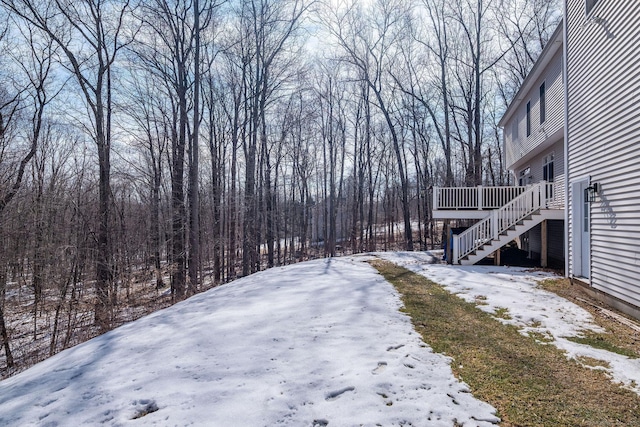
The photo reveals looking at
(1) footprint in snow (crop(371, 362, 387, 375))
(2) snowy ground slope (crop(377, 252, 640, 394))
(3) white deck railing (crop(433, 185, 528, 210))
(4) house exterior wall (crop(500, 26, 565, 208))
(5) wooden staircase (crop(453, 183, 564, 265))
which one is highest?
(4) house exterior wall (crop(500, 26, 565, 208))

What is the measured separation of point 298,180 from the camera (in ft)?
85.3

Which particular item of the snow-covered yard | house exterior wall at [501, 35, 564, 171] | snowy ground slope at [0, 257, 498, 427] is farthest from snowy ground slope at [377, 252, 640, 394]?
house exterior wall at [501, 35, 564, 171]

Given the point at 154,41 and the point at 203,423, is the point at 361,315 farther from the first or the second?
the point at 154,41

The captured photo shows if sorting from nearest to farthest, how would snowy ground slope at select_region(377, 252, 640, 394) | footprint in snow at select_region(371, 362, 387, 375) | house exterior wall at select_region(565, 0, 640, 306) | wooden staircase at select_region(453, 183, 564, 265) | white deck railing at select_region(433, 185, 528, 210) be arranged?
footprint in snow at select_region(371, 362, 387, 375) < snowy ground slope at select_region(377, 252, 640, 394) < house exterior wall at select_region(565, 0, 640, 306) < wooden staircase at select_region(453, 183, 564, 265) < white deck railing at select_region(433, 185, 528, 210)

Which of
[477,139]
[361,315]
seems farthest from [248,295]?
[477,139]

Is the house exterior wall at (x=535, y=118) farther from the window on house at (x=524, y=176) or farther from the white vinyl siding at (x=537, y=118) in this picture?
the window on house at (x=524, y=176)

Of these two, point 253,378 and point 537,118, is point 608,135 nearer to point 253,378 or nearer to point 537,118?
point 537,118

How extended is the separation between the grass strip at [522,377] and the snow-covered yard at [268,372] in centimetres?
21

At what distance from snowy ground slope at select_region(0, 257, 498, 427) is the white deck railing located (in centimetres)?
735

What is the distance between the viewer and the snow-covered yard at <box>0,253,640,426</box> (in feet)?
8.11

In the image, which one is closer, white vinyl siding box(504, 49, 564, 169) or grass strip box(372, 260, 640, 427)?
grass strip box(372, 260, 640, 427)

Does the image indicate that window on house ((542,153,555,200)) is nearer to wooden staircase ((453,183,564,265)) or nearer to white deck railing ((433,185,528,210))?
wooden staircase ((453,183,564,265))

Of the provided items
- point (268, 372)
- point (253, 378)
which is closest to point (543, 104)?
point (268, 372)

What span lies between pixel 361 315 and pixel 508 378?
6.78 ft
